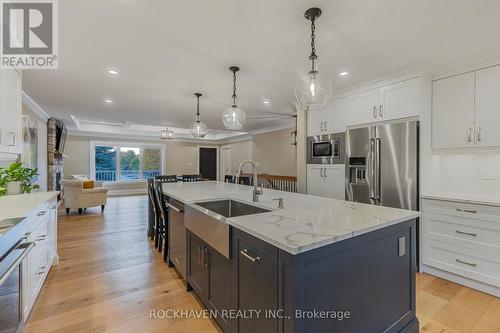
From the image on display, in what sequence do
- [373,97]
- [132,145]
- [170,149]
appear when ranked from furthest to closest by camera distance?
[170,149] < [132,145] < [373,97]

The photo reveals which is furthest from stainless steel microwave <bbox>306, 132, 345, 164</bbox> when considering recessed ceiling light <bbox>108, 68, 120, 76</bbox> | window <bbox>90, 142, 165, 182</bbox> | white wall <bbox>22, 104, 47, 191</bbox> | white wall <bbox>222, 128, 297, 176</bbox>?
window <bbox>90, 142, 165, 182</bbox>

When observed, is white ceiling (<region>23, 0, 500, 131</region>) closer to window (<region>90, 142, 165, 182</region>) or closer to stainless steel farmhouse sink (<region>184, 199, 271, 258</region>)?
stainless steel farmhouse sink (<region>184, 199, 271, 258</region>)

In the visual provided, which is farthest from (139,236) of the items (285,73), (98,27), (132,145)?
(132,145)

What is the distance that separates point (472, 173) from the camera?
284 cm

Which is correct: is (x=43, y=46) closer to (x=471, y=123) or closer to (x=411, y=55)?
(x=411, y=55)

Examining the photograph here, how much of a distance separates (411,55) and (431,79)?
673mm

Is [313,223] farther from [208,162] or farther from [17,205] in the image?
[208,162]

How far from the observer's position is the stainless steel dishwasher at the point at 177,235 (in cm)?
238

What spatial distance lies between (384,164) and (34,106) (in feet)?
20.9

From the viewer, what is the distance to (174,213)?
8.48 ft

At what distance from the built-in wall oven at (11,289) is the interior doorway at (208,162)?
367 inches

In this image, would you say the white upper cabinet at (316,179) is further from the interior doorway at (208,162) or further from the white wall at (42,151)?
the interior doorway at (208,162)

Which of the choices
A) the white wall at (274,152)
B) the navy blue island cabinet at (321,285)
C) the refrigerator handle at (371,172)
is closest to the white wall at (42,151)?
the white wall at (274,152)

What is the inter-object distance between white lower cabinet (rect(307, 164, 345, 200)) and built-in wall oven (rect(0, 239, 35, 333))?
3.48 m
